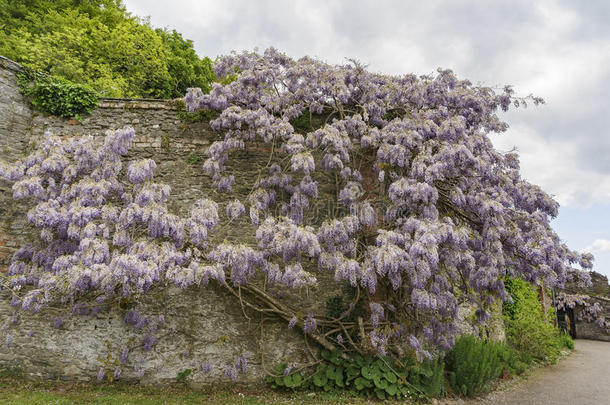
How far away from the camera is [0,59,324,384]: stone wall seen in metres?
5.41

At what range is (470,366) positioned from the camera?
560 cm

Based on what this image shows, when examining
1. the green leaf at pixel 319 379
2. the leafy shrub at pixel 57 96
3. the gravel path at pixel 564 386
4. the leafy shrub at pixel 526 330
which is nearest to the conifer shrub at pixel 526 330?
the leafy shrub at pixel 526 330

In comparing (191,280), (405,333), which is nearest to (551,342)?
(405,333)

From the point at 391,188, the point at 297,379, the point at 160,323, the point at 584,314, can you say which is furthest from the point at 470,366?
the point at 584,314

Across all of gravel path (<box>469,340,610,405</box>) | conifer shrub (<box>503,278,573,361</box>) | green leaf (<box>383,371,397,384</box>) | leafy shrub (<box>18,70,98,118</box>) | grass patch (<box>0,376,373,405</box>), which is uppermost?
leafy shrub (<box>18,70,98,118</box>)

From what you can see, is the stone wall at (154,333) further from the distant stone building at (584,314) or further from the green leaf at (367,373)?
the distant stone building at (584,314)

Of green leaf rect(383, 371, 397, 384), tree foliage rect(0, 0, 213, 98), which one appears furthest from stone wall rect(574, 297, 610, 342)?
tree foliage rect(0, 0, 213, 98)

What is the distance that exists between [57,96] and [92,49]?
7905 mm

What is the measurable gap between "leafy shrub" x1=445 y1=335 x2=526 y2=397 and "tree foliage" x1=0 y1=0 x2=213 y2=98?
1132 cm

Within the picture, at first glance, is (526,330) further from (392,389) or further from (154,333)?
(154,333)

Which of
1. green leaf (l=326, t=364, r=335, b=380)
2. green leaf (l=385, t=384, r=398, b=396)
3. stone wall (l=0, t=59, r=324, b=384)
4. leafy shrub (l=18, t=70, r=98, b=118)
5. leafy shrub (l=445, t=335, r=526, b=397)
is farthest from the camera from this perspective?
leafy shrub (l=18, t=70, r=98, b=118)

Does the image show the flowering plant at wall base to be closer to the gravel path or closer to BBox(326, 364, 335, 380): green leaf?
BBox(326, 364, 335, 380): green leaf

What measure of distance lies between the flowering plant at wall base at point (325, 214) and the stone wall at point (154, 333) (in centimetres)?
25

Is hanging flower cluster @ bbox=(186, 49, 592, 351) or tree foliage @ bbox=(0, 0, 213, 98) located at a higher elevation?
tree foliage @ bbox=(0, 0, 213, 98)
